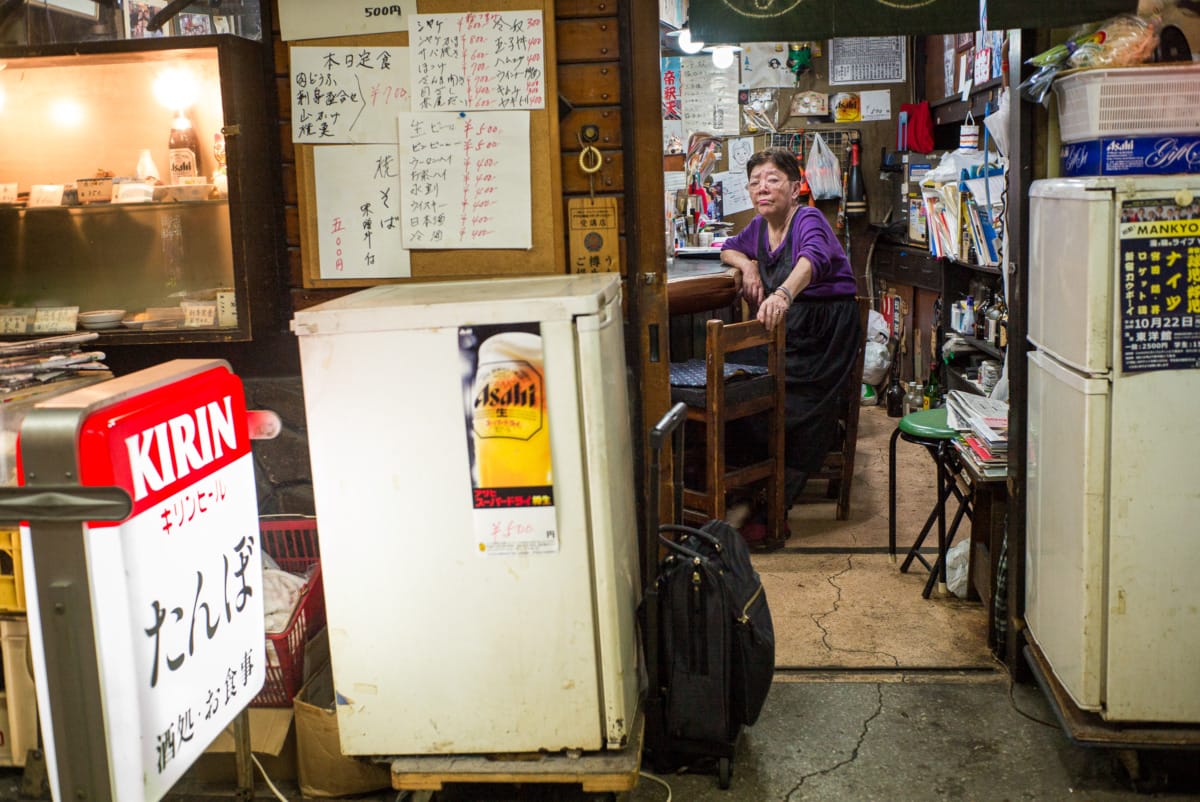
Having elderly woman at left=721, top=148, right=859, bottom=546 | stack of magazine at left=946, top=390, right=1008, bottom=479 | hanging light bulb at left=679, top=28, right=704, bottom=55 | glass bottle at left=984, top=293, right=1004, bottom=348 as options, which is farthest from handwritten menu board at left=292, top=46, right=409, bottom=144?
hanging light bulb at left=679, top=28, right=704, bottom=55

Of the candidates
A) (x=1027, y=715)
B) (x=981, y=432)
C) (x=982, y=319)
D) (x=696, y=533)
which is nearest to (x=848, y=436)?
(x=982, y=319)

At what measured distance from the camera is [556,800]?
3.10 meters

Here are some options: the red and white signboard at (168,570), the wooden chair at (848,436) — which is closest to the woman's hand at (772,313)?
the wooden chair at (848,436)

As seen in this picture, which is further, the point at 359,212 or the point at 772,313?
the point at 772,313

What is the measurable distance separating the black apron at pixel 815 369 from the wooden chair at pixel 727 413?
9.3 inches

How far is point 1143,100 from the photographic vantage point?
9.25ft

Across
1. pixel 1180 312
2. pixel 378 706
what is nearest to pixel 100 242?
pixel 378 706

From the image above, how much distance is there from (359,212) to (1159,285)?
7.59 feet

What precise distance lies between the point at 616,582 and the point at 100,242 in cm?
248

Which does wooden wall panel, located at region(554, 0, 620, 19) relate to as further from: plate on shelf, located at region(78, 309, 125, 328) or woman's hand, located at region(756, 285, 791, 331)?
woman's hand, located at region(756, 285, 791, 331)

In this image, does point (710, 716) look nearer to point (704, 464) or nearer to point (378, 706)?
point (378, 706)

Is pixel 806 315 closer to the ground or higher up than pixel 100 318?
closer to the ground

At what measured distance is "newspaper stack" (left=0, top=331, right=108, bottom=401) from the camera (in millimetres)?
3035

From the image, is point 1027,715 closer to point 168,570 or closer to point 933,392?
point 168,570
